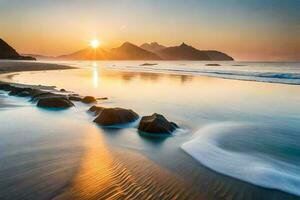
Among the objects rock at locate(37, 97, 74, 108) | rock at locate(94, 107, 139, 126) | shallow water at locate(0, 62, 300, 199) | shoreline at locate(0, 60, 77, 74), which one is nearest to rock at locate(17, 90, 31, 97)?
rock at locate(37, 97, 74, 108)

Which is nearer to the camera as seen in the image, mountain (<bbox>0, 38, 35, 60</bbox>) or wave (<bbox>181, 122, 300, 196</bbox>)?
wave (<bbox>181, 122, 300, 196</bbox>)

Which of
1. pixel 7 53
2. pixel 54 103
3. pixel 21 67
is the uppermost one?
pixel 54 103

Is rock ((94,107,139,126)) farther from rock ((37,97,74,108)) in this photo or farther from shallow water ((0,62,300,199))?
rock ((37,97,74,108))

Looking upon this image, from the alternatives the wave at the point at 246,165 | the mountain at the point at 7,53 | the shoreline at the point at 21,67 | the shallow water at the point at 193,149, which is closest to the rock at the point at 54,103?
the shallow water at the point at 193,149

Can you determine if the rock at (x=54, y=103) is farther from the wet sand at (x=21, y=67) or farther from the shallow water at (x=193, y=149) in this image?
the wet sand at (x=21, y=67)

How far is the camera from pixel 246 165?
20.8 feet

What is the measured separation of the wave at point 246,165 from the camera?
5484 mm

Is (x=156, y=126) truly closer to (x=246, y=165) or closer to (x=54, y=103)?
(x=246, y=165)

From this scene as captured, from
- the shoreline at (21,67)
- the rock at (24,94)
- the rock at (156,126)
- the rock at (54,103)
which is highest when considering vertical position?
the rock at (156,126)

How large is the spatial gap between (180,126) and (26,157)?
213 inches

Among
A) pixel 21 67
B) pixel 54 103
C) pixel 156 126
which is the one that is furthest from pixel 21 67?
pixel 156 126

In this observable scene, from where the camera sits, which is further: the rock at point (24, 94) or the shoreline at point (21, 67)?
the shoreline at point (21, 67)

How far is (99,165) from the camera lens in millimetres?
6098

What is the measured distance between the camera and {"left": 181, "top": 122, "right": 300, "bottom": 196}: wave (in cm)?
548
